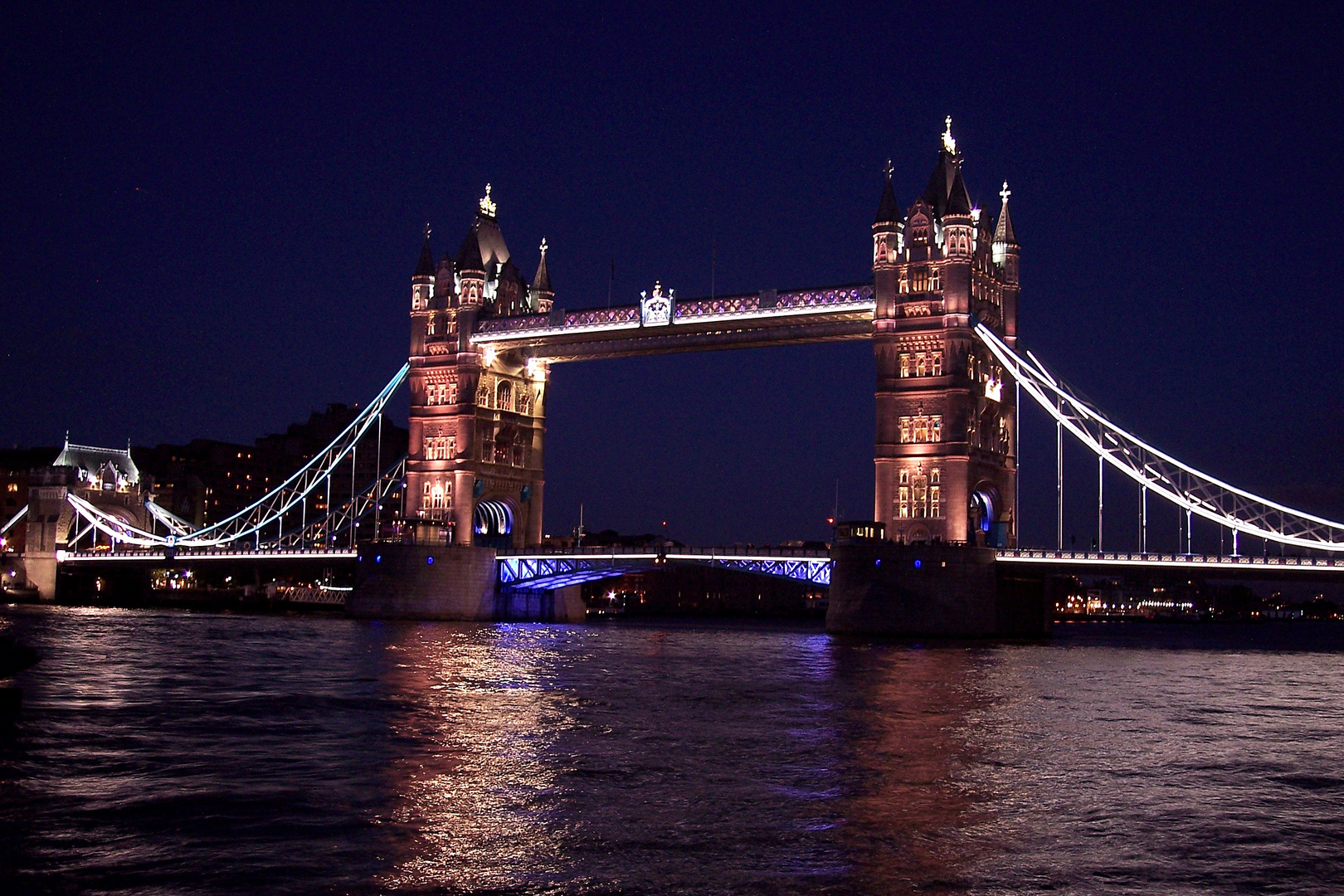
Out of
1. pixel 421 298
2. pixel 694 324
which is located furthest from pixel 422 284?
pixel 694 324

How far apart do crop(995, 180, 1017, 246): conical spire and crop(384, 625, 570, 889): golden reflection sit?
4197cm

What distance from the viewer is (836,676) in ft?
131

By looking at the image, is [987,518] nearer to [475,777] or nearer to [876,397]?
[876,397]

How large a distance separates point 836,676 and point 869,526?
85.2 feet

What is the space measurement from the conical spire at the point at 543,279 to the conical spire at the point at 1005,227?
3035 centimetres

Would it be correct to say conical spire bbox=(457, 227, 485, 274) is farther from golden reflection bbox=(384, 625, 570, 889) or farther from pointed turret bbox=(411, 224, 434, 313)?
golden reflection bbox=(384, 625, 570, 889)

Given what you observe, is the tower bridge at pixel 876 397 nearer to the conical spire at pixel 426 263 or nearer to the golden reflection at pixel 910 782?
the conical spire at pixel 426 263

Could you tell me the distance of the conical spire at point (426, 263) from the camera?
290 ft

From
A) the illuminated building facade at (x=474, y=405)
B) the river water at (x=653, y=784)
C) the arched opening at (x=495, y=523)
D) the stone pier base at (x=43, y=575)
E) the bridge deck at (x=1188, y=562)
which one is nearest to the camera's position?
the river water at (x=653, y=784)

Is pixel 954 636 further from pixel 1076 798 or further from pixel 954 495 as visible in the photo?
pixel 1076 798

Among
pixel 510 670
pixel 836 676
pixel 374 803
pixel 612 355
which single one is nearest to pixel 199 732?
pixel 374 803

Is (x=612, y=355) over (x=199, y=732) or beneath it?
over

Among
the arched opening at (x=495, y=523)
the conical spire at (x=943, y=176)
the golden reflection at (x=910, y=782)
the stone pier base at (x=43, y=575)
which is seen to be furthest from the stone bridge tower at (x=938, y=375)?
the stone pier base at (x=43, y=575)

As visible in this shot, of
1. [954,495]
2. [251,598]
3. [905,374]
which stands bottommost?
[251,598]
